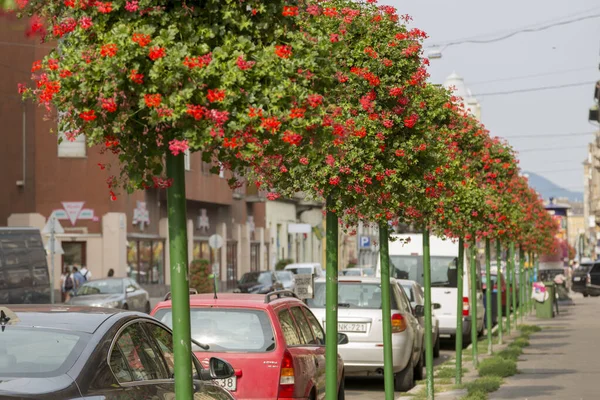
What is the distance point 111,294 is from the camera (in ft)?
125

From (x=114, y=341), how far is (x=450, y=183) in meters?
8.42

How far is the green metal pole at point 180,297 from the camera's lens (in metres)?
6.62

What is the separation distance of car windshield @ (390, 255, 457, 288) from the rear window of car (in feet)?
32.3

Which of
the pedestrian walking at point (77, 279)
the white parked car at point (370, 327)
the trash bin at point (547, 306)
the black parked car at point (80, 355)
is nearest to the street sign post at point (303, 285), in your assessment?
the white parked car at point (370, 327)

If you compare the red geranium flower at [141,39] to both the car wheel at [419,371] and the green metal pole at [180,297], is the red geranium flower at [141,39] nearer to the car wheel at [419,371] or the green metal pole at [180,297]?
the green metal pole at [180,297]

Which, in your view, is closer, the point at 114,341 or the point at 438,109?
the point at 114,341

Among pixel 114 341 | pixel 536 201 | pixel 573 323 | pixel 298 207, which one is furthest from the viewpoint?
pixel 298 207

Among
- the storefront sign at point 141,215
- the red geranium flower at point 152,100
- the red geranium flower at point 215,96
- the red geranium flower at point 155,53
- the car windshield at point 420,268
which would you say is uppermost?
the storefront sign at point 141,215

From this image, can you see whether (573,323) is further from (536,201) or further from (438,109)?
(438,109)

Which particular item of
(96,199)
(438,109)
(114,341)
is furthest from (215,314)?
(96,199)

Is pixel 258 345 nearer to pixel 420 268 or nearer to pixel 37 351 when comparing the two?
pixel 37 351

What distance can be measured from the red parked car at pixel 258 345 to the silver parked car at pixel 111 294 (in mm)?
Result: 24969

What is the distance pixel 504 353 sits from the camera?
949 inches

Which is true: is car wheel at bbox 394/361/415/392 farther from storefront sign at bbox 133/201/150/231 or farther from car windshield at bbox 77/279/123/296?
storefront sign at bbox 133/201/150/231
